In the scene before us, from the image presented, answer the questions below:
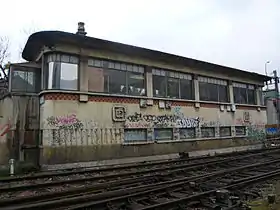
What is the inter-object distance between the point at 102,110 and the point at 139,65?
13.0ft

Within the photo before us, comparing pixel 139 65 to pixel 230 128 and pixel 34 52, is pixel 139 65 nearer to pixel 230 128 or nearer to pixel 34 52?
pixel 34 52

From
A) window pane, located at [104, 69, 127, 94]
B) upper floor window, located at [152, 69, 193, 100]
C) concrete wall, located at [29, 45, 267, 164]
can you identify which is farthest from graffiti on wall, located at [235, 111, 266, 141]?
window pane, located at [104, 69, 127, 94]

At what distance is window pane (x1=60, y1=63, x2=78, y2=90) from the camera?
43.7 ft

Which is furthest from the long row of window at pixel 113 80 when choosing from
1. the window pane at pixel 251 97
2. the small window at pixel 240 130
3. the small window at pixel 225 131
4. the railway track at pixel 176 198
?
the railway track at pixel 176 198

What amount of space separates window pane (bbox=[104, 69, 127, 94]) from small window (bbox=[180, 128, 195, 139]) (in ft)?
16.3

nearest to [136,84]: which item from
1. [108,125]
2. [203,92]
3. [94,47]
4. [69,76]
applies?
[108,125]

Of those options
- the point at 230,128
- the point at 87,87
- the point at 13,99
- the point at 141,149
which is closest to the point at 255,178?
the point at 141,149

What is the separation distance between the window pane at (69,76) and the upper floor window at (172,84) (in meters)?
5.20

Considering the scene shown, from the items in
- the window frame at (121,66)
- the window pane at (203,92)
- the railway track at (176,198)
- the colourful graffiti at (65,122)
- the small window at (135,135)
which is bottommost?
the railway track at (176,198)

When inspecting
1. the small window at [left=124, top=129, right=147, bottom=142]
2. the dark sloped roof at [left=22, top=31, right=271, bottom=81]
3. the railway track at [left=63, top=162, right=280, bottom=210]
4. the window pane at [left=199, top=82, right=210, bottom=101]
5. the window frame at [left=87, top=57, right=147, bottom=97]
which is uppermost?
the dark sloped roof at [left=22, top=31, right=271, bottom=81]

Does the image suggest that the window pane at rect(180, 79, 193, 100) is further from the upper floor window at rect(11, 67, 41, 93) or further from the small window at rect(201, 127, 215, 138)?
the upper floor window at rect(11, 67, 41, 93)

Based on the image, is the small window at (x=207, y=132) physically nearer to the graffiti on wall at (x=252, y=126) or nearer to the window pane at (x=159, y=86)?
the graffiti on wall at (x=252, y=126)

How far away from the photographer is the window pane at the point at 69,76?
1332 cm

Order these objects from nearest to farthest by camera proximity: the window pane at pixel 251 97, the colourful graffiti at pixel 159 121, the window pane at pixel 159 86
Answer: the colourful graffiti at pixel 159 121 → the window pane at pixel 159 86 → the window pane at pixel 251 97
